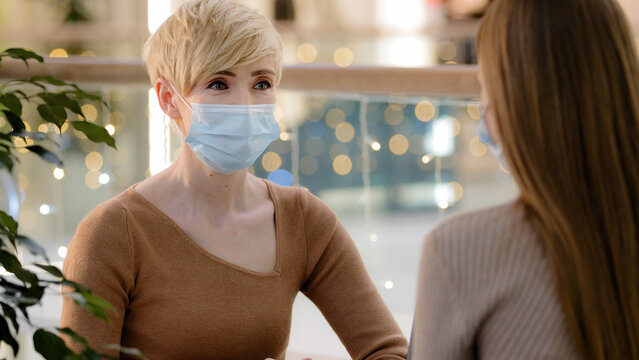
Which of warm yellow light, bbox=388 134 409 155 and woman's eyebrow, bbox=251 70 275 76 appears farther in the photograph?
warm yellow light, bbox=388 134 409 155

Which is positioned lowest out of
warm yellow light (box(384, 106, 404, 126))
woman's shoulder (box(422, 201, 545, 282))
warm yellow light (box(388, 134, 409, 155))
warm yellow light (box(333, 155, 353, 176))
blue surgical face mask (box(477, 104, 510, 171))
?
warm yellow light (box(333, 155, 353, 176))

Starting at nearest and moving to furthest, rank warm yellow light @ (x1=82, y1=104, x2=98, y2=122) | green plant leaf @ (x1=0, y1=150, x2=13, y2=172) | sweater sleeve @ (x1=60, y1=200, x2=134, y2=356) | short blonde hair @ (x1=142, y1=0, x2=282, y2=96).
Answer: green plant leaf @ (x1=0, y1=150, x2=13, y2=172) < sweater sleeve @ (x1=60, y1=200, x2=134, y2=356) < short blonde hair @ (x1=142, y1=0, x2=282, y2=96) < warm yellow light @ (x1=82, y1=104, x2=98, y2=122)

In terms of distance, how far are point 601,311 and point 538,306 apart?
7 centimetres

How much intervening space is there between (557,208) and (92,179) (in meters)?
1.90

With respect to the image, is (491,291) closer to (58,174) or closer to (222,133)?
(222,133)

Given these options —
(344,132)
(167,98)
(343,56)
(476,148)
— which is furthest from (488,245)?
(343,56)

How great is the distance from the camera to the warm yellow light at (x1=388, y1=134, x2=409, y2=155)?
215cm

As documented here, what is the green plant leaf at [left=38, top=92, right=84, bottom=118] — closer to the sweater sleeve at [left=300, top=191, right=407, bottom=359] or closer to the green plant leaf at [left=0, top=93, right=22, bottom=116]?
the green plant leaf at [left=0, top=93, right=22, bottom=116]

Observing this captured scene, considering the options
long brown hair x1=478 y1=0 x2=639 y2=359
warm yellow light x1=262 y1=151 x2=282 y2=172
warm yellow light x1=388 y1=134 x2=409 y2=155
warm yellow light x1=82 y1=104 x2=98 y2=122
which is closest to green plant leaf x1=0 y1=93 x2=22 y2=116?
long brown hair x1=478 y1=0 x2=639 y2=359

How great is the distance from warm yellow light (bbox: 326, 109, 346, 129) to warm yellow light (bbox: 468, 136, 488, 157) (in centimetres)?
43

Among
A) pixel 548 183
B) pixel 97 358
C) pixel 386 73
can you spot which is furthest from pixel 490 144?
pixel 386 73

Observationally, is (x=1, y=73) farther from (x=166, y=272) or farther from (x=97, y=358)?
(x=97, y=358)

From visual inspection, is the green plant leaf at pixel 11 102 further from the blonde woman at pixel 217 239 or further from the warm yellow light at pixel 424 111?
the warm yellow light at pixel 424 111

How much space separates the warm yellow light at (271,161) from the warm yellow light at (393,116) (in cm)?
33
